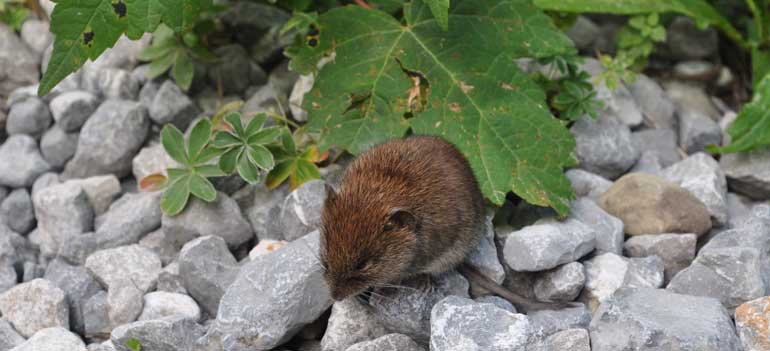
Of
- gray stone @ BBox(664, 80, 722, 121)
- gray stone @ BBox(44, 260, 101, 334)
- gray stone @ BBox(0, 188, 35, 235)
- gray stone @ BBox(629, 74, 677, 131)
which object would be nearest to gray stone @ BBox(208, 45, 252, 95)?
gray stone @ BBox(0, 188, 35, 235)

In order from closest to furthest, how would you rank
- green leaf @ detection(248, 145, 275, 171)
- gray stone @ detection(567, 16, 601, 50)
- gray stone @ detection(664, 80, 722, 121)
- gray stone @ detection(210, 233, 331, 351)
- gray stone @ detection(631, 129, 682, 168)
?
gray stone @ detection(210, 233, 331, 351), green leaf @ detection(248, 145, 275, 171), gray stone @ detection(631, 129, 682, 168), gray stone @ detection(664, 80, 722, 121), gray stone @ detection(567, 16, 601, 50)

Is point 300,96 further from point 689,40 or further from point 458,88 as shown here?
point 689,40

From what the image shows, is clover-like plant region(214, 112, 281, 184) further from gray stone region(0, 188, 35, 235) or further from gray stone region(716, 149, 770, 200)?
gray stone region(716, 149, 770, 200)

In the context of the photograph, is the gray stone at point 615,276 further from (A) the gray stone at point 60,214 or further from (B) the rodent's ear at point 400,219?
(A) the gray stone at point 60,214

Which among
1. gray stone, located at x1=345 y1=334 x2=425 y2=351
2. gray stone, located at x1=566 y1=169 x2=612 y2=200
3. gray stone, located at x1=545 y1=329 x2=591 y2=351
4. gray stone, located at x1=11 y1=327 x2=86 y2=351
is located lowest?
gray stone, located at x1=566 y1=169 x2=612 y2=200

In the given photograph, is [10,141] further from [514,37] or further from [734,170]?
[734,170]

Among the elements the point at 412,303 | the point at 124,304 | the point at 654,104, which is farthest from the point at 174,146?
the point at 654,104

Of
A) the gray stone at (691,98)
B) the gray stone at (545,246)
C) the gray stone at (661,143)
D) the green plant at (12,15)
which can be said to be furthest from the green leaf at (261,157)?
the gray stone at (691,98)
